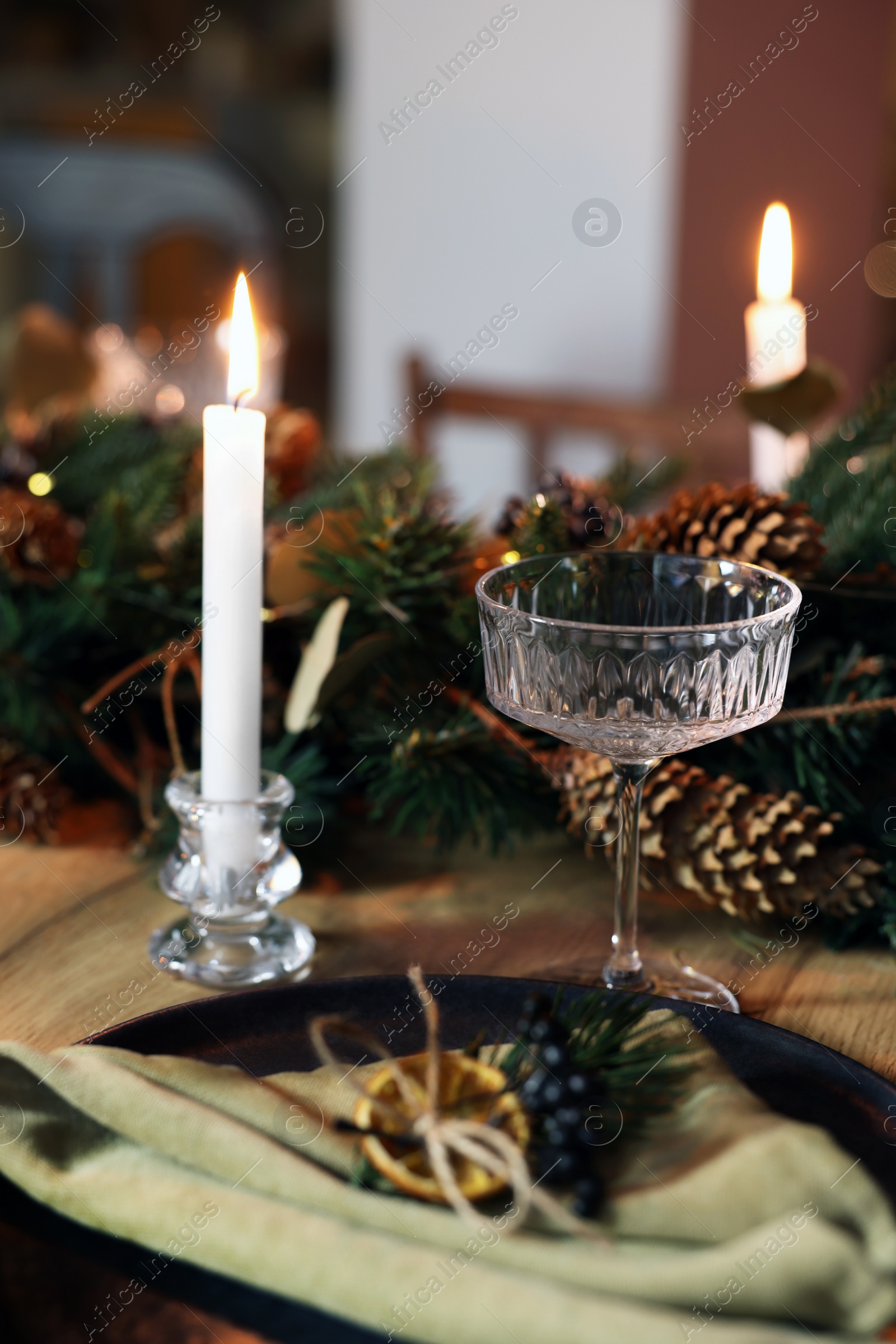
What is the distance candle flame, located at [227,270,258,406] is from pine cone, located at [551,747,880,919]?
205 millimetres

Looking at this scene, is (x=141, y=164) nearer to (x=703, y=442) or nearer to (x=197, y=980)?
(x=703, y=442)

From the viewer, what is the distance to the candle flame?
436 millimetres

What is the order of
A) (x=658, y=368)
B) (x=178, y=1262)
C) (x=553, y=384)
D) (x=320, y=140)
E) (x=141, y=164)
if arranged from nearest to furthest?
(x=178, y=1262) < (x=658, y=368) < (x=553, y=384) < (x=141, y=164) < (x=320, y=140)

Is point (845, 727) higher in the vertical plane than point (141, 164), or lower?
lower

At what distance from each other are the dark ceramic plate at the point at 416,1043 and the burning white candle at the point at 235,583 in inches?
3.0

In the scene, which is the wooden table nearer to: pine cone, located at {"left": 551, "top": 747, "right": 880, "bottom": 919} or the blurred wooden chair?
pine cone, located at {"left": 551, "top": 747, "right": 880, "bottom": 919}

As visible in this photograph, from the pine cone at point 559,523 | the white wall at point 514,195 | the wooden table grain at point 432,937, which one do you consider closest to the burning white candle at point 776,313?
the pine cone at point 559,523

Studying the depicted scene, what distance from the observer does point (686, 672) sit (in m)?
0.39

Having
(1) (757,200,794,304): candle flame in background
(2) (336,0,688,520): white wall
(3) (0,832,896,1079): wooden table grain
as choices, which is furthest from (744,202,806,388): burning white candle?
(2) (336,0,688,520): white wall

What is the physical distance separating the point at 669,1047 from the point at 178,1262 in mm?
159

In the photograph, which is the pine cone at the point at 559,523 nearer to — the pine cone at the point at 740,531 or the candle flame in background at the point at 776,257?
the pine cone at the point at 740,531

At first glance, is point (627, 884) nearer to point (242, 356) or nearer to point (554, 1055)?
point (554, 1055)

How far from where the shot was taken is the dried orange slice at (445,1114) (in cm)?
32

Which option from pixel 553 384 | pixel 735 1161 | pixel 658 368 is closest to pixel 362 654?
pixel 735 1161
